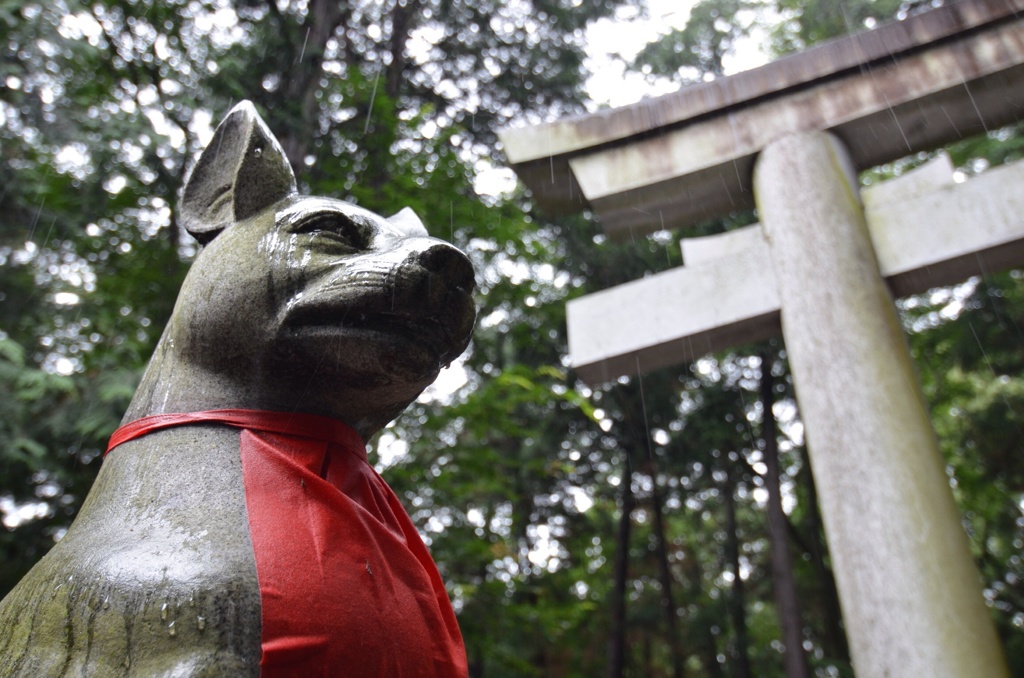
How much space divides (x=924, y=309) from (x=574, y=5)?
539 cm

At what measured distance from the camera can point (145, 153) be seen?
509 cm

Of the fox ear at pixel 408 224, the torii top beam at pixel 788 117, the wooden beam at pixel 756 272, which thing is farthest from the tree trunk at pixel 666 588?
the fox ear at pixel 408 224

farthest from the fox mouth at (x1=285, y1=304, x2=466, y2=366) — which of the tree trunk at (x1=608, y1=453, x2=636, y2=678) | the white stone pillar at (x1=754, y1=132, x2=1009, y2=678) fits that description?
the tree trunk at (x1=608, y1=453, x2=636, y2=678)

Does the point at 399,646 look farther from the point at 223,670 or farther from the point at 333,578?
the point at 223,670

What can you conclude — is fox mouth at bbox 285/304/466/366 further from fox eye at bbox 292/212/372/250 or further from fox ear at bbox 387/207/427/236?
fox ear at bbox 387/207/427/236

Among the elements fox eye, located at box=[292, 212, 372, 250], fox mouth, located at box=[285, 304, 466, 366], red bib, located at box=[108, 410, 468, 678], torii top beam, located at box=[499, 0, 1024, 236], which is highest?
torii top beam, located at box=[499, 0, 1024, 236]

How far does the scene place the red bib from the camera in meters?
1.38

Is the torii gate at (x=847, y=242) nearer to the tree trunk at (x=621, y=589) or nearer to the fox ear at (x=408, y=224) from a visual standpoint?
the fox ear at (x=408, y=224)

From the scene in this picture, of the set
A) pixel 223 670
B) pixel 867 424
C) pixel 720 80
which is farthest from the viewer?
pixel 720 80

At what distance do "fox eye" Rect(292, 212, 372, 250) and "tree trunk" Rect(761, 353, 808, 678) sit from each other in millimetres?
6994

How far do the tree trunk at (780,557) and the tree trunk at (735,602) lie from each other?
1.12 m

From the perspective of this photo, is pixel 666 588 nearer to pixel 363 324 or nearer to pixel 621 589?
pixel 621 589

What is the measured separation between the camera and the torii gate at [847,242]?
3.30 meters

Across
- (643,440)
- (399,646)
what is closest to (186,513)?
(399,646)
